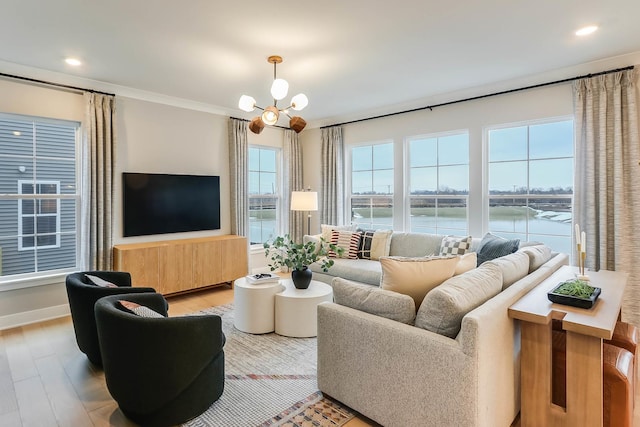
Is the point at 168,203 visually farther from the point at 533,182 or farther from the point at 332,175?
the point at 533,182

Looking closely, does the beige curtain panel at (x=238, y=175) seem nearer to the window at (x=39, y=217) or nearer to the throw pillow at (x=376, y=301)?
the window at (x=39, y=217)

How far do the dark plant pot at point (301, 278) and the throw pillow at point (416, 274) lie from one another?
4.68 ft

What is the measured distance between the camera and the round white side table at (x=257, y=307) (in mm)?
3324

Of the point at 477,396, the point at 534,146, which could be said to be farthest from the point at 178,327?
the point at 534,146

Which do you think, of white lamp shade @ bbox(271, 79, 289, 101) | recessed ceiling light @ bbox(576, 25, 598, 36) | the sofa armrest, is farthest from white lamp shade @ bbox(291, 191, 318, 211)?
recessed ceiling light @ bbox(576, 25, 598, 36)

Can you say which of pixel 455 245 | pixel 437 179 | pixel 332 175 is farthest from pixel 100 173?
pixel 437 179

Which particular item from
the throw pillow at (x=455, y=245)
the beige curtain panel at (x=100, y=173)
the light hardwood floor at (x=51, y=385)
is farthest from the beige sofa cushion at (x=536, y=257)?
the beige curtain panel at (x=100, y=173)

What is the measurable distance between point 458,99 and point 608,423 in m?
3.83

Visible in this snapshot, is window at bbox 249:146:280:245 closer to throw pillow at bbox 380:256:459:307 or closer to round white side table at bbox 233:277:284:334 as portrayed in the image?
round white side table at bbox 233:277:284:334

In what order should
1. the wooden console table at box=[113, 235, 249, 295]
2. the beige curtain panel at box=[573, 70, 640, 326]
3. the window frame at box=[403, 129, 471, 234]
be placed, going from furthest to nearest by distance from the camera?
the window frame at box=[403, 129, 471, 234], the wooden console table at box=[113, 235, 249, 295], the beige curtain panel at box=[573, 70, 640, 326]

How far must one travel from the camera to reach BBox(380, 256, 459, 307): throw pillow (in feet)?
6.86

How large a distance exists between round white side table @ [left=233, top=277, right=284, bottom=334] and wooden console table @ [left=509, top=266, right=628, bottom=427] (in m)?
2.19

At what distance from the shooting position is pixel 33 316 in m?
3.72

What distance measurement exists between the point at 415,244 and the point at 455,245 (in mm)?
587
